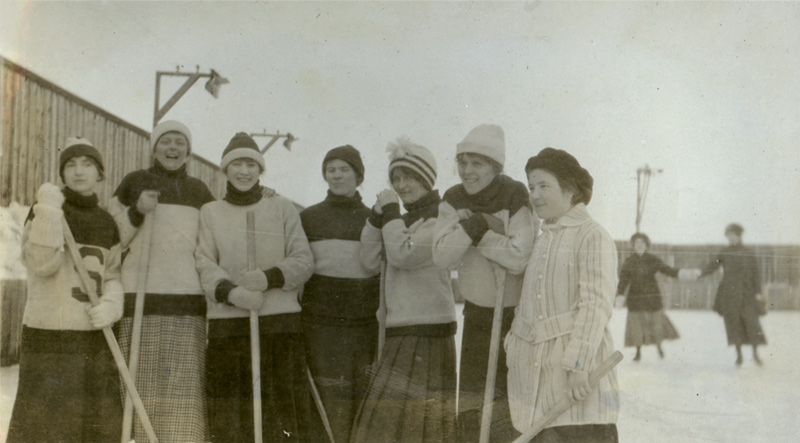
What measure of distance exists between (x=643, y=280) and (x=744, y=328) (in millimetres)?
420

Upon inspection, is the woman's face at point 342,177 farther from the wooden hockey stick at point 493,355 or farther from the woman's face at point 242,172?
the wooden hockey stick at point 493,355

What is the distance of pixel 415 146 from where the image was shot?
2527 mm

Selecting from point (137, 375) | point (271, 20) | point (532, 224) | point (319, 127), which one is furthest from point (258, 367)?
point (271, 20)

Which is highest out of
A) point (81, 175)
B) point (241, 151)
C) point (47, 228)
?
point (241, 151)

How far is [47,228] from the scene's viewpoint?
2562 millimetres

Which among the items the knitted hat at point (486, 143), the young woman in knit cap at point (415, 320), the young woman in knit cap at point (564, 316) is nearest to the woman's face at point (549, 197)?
the young woman in knit cap at point (564, 316)

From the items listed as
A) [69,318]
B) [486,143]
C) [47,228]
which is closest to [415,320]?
[486,143]

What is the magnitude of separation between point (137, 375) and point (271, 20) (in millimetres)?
1543

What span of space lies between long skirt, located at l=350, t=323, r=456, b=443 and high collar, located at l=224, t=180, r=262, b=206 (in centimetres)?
80

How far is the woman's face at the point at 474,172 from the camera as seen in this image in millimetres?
2454

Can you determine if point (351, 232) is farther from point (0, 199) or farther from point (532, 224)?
point (0, 199)

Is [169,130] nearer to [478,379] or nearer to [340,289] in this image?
[340,289]

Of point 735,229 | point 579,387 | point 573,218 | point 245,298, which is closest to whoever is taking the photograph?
point 579,387

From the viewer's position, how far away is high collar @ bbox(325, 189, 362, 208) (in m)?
2.58
